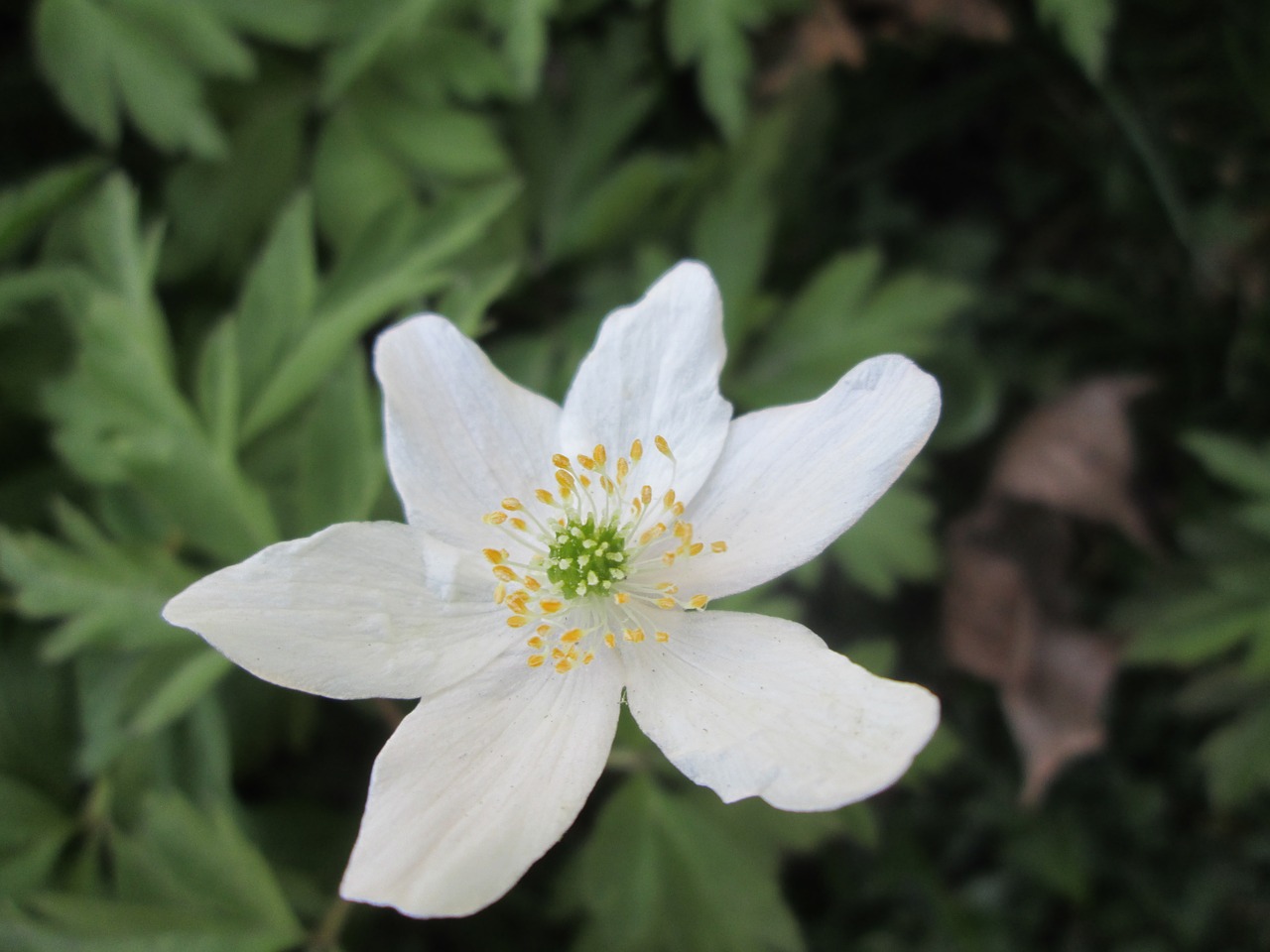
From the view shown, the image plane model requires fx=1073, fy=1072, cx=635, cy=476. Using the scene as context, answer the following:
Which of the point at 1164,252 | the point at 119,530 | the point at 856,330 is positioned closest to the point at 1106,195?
the point at 1164,252

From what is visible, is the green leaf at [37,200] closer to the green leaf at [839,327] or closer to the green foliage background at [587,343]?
the green foliage background at [587,343]

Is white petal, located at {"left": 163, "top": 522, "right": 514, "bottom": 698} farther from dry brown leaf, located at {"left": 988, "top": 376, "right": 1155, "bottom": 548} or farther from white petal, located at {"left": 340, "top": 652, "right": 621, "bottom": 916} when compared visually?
dry brown leaf, located at {"left": 988, "top": 376, "right": 1155, "bottom": 548}

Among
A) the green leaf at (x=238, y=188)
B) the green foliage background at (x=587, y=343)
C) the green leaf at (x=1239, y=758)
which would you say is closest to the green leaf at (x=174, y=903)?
the green foliage background at (x=587, y=343)

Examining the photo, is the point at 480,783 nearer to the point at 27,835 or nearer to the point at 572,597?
the point at 572,597

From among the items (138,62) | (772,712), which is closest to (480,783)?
(772,712)

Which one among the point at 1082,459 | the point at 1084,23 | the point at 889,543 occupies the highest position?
the point at 1084,23

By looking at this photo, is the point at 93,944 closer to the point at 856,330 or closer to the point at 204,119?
the point at 204,119
